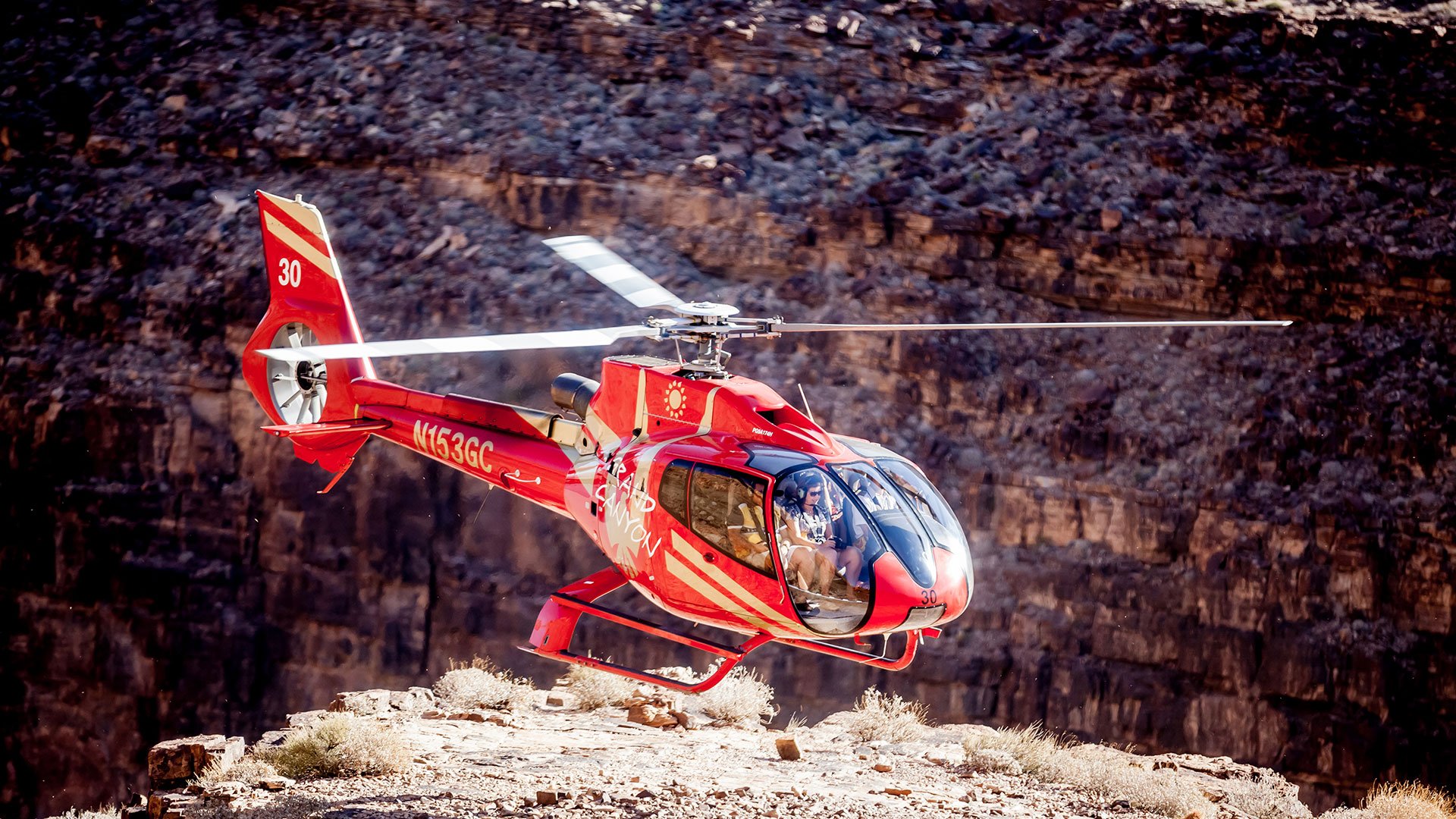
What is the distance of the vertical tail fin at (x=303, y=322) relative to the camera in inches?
504

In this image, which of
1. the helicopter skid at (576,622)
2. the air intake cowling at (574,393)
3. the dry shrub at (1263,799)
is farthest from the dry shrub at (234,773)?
the dry shrub at (1263,799)

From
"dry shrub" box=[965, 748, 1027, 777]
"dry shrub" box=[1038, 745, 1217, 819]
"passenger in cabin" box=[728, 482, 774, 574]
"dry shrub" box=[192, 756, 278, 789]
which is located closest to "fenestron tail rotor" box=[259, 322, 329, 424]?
"dry shrub" box=[192, 756, 278, 789]

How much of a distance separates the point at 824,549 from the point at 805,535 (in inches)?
6.4

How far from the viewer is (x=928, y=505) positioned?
934 cm

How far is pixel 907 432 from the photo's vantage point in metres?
18.1

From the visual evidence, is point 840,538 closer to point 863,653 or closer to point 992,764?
point 863,653

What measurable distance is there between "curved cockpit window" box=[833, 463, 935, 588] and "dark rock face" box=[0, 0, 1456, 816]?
8.72m

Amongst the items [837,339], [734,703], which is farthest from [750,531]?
[837,339]

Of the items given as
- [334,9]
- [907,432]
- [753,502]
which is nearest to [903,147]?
[907,432]

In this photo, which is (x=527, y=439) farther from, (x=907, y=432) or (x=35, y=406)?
(x=35, y=406)

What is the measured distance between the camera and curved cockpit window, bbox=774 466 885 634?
29.0 feet

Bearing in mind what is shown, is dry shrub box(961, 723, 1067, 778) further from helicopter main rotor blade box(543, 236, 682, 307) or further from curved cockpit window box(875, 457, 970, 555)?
helicopter main rotor blade box(543, 236, 682, 307)

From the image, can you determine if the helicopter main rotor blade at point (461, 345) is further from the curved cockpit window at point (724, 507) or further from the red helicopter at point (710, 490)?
the curved cockpit window at point (724, 507)

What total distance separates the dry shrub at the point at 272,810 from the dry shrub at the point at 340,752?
508mm
